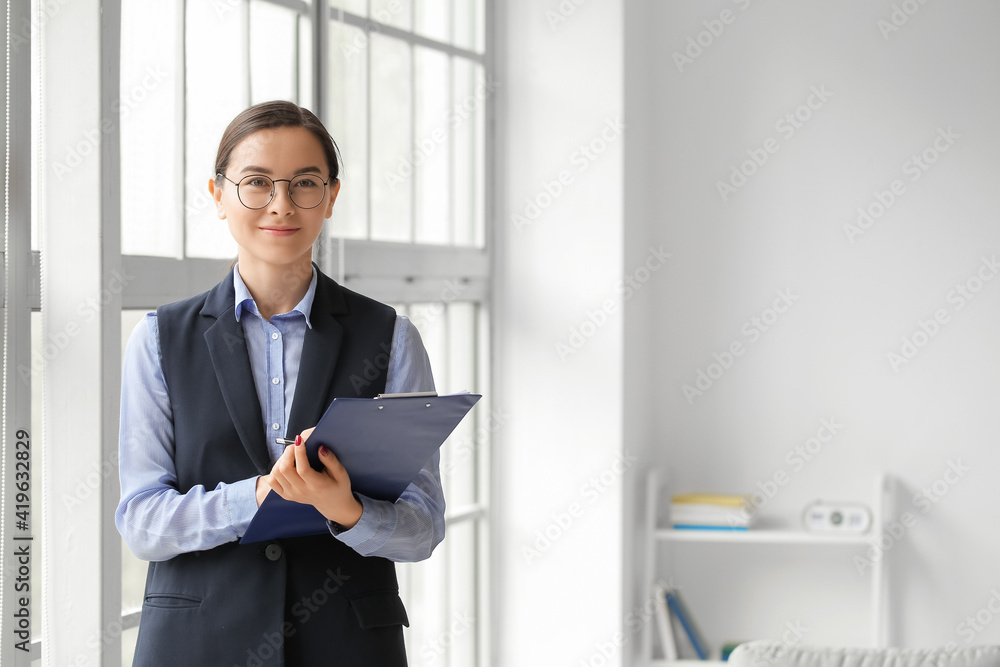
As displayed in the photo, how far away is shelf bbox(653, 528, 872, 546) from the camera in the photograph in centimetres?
303

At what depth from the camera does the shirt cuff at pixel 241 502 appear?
115 cm

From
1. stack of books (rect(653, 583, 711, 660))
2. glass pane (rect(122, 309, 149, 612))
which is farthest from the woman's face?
stack of books (rect(653, 583, 711, 660))

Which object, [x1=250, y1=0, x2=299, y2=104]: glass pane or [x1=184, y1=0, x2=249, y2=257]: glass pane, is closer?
[x1=184, y1=0, x2=249, y2=257]: glass pane

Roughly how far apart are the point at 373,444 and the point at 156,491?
293mm

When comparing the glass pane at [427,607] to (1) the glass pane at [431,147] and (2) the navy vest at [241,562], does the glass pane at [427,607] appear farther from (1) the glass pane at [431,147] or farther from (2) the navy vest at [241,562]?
(2) the navy vest at [241,562]

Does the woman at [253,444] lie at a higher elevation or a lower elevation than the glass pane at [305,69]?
lower

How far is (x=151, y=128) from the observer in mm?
1804

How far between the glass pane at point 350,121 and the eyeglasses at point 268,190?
1039mm

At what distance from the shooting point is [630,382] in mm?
3047

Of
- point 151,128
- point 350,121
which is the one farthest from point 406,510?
point 350,121

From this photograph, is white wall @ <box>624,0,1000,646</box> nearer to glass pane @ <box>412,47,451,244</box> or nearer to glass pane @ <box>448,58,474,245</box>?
glass pane @ <box>448,58,474,245</box>

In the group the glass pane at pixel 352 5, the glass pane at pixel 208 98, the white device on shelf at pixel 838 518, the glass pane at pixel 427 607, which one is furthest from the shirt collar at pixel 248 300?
the white device on shelf at pixel 838 518

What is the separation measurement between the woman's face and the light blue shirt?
0.07 metres

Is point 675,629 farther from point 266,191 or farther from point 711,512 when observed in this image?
point 266,191
